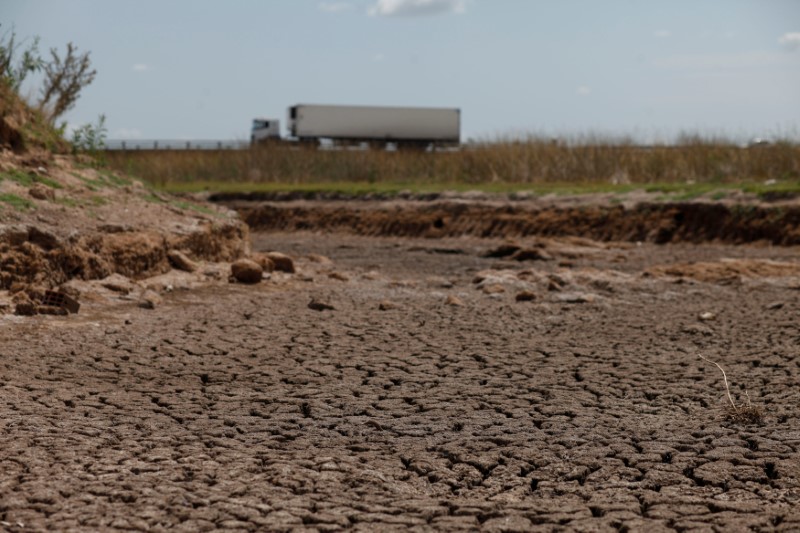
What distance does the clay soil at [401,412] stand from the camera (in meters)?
4.03

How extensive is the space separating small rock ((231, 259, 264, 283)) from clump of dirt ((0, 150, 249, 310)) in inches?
25.9

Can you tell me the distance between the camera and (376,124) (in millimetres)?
47281

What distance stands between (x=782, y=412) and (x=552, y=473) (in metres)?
1.74

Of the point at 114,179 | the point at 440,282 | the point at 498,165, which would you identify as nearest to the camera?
the point at 440,282

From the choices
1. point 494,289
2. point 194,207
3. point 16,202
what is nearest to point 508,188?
point 194,207

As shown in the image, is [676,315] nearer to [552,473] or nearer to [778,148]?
[552,473]

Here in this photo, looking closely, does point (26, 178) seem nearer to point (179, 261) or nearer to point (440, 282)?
point (179, 261)

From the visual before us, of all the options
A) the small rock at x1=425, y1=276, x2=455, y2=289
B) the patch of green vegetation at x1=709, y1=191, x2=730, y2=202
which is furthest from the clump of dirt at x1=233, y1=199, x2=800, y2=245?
the small rock at x1=425, y1=276, x2=455, y2=289

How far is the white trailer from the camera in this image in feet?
154

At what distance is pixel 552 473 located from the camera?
4523 mm

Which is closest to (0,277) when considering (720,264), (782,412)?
(782,412)

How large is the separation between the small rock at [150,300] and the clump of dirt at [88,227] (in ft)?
1.97

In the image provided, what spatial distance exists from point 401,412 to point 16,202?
17.8 ft

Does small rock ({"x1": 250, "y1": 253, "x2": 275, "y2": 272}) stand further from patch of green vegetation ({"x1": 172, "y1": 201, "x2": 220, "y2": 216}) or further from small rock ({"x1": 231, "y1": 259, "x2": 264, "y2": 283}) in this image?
patch of green vegetation ({"x1": 172, "y1": 201, "x2": 220, "y2": 216})
